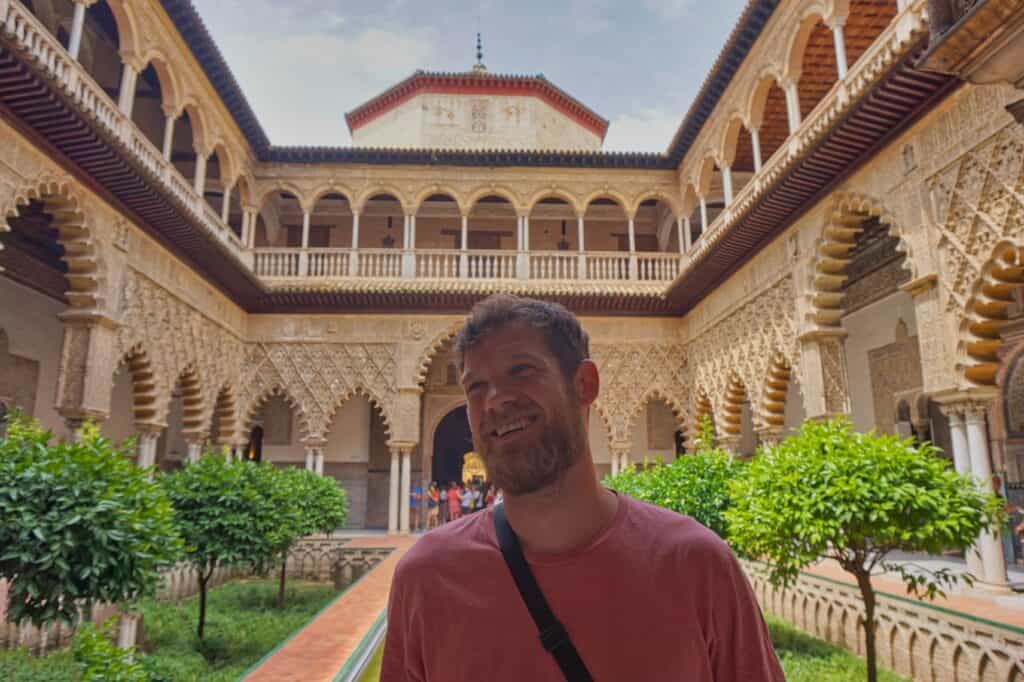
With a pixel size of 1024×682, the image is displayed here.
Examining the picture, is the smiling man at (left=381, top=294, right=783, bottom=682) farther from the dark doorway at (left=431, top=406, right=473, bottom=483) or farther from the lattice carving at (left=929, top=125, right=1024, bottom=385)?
the dark doorway at (left=431, top=406, right=473, bottom=483)

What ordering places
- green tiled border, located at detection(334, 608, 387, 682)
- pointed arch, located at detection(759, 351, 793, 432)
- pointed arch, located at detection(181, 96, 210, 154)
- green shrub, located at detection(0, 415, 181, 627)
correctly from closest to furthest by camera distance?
green shrub, located at detection(0, 415, 181, 627), green tiled border, located at detection(334, 608, 387, 682), pointed arch, located at detection(759, 351, 793, 432), pointed arch, located at detection(181, 96, 210, 154)

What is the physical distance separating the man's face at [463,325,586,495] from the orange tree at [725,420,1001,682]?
3.59m

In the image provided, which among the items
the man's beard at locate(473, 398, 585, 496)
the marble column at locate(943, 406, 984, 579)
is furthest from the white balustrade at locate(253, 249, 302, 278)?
the man's beard at locate(473, 398, 585, 496)

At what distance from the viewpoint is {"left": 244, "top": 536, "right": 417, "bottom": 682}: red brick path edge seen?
144 inches

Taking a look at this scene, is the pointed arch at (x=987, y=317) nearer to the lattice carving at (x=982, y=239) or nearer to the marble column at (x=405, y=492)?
the lattice carving at (x=982, y=239)

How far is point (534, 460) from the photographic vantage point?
99cm

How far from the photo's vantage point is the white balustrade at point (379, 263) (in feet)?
42.9

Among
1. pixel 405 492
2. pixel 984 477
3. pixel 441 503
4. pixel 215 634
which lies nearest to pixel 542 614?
pixel 984 477

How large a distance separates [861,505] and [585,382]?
143 inches

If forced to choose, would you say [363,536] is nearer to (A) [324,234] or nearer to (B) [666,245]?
(A) [324,234]

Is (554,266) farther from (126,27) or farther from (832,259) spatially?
(126,27)

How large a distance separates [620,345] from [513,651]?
12.4 metres

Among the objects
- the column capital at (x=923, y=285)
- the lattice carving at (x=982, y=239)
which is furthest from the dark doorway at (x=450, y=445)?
the lattice carving at (x=982, y=239)

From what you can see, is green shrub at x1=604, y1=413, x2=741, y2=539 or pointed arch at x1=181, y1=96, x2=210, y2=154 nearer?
green shrub at x1=604, y1=413, x2=741, y2=539
